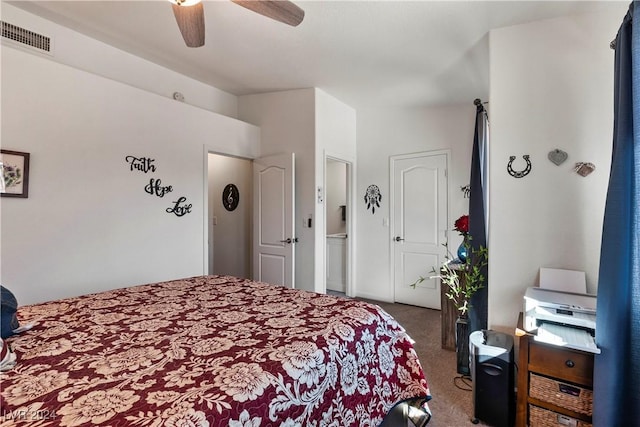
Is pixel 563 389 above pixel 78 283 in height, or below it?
below

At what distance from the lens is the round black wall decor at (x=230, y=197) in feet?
15.2

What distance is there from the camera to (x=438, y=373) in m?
2.55

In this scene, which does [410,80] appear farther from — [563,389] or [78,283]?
[78,283]

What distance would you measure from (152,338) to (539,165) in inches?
101

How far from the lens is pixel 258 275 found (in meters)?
4.01

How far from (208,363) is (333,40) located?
2.56 meters

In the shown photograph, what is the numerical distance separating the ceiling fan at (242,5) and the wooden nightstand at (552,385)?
223cm

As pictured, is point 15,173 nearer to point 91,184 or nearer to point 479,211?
point 91,184

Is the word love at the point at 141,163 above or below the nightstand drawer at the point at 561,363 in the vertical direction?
above

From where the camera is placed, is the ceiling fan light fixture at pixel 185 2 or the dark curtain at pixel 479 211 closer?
the ceiling fan light fixture at pixel 185 2

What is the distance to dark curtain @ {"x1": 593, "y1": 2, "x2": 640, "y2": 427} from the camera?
1.47 metres

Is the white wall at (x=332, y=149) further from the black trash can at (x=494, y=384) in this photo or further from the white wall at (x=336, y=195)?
the black trash can at (x=494, y=384)

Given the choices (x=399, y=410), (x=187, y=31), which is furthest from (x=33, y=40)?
(x=399, y=410)

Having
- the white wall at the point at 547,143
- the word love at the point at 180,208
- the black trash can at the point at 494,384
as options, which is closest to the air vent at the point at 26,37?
the word love at the point at 180,208
